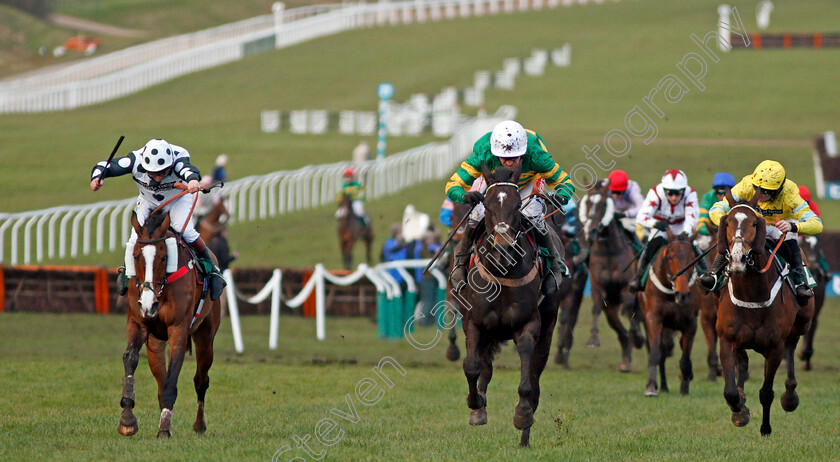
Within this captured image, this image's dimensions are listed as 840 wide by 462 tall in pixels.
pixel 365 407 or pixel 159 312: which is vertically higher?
pixel 159 312

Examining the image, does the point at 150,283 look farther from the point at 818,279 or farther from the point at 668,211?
the point at 818,279

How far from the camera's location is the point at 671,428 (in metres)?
10.1

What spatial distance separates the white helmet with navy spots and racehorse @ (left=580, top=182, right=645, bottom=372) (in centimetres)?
679

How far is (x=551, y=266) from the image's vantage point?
30.3 ft

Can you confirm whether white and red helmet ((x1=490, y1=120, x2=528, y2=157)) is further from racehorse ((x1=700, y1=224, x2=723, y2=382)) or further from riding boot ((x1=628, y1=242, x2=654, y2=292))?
racehorse ((x1=700, y1=224, x2=723, y2=382))

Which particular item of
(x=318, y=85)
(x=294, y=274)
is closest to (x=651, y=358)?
(x=294, y=274)

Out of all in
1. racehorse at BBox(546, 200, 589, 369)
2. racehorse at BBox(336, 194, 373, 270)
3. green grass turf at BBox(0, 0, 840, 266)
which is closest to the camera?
racehorse at BBox(546, 200, 589, 369)

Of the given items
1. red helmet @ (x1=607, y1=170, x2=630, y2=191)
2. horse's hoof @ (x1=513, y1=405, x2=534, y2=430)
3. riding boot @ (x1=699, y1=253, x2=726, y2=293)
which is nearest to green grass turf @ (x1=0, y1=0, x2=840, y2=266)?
red helmet @ (x1=607, y1=170, x2=630, y2=191)

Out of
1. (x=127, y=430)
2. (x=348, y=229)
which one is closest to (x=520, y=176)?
(x=127, y=430)

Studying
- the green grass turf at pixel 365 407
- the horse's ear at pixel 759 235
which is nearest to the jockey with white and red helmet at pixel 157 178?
the green grass turf at pixel 365 407

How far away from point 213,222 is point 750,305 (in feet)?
32.7

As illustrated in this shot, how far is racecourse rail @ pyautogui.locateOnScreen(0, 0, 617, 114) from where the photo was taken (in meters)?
41.7

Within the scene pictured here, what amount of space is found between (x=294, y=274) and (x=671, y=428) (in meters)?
9.55

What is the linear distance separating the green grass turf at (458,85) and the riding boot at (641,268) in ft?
33.8
